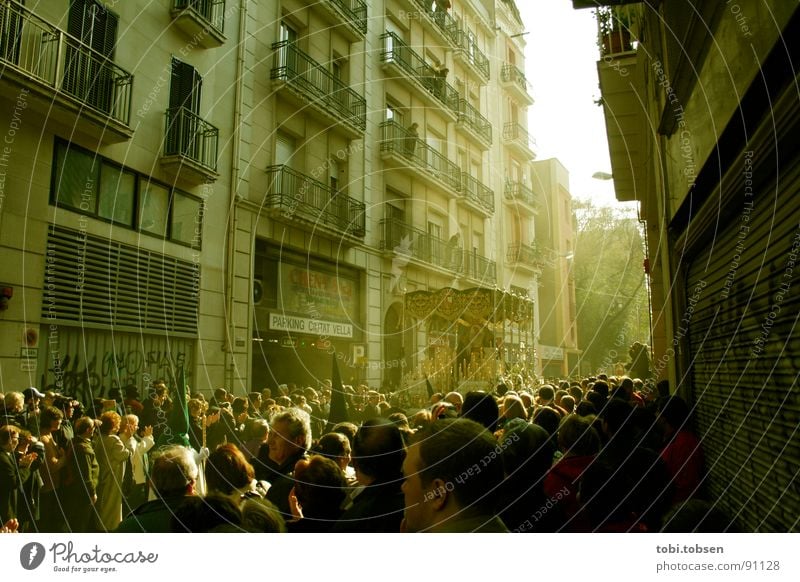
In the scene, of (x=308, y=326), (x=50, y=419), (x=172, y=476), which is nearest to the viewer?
(x=172, y=476)

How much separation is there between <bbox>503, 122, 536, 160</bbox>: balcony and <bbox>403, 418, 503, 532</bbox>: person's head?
3.87 m

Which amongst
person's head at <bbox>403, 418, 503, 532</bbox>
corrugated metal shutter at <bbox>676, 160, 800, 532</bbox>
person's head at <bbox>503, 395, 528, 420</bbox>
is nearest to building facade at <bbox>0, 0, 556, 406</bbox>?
person's head at <bbox>503, 395, 528, 420</bbox>

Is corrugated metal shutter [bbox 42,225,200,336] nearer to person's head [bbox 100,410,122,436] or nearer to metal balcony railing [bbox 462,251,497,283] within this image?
person's head [bbox 100,410,122,436]

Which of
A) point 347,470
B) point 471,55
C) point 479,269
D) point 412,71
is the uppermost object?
point 471,55

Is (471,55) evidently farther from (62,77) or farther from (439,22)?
(62,77)

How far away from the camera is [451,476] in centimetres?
145

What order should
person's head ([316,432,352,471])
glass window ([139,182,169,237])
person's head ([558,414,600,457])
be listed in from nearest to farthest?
person's head ([558,414,600,457])
person's head ([316,432,352,471])
glass window ([139,182,169,237])

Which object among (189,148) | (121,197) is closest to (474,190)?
(189,148)

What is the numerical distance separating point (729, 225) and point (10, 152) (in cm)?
407

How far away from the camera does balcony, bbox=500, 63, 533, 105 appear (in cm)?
474

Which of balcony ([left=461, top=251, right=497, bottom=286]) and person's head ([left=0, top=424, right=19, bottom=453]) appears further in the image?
balcony ([left=461, top=251, right=497, bottom=286])

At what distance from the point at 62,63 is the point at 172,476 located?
320cm

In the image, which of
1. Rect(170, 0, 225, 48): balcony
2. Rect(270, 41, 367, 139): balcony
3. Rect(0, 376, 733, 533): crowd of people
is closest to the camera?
Rect(0, 376, 733, 533): crowd of people
